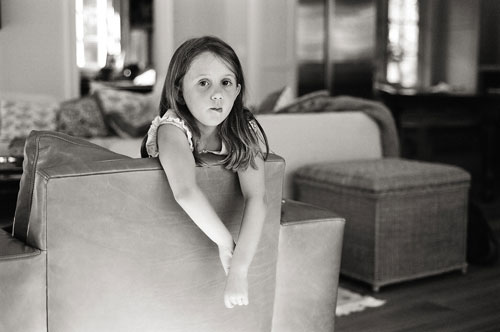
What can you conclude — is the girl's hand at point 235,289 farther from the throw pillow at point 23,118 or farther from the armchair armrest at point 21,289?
the throw pillow at point 23,118

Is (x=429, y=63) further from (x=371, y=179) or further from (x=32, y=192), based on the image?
(x=32, y=192)

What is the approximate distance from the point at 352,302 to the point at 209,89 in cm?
137

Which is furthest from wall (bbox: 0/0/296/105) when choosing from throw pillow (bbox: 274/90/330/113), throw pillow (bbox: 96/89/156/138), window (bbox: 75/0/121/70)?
window (bbox: 75/0/121/70)

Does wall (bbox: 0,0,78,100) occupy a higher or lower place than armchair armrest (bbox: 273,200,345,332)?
higher

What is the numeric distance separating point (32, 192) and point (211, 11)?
5603 millimetres

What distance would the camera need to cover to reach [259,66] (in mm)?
6969

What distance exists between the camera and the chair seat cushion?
272 centimetres


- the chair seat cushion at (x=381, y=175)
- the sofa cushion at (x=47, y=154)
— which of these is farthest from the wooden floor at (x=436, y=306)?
the sofa cushion at (x=47, y=154)

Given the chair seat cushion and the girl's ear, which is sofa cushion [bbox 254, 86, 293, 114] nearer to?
the chair seat cushion

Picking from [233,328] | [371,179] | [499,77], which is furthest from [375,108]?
[499,77]

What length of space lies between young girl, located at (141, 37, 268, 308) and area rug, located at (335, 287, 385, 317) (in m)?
1.09

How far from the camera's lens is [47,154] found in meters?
1.36

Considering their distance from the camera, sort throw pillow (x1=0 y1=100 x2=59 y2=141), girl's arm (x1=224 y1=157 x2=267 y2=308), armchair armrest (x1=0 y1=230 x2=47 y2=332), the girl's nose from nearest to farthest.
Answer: armchair armrest (x1=0 y1=230 x2=47 y2=332), girl's arm (x1=224 y1=157 x2=267 y2=308), the girl's nose, throw pillow (x1=0 y1=100 x2=59 y2=141)

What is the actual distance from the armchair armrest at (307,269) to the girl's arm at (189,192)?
0.97ft
